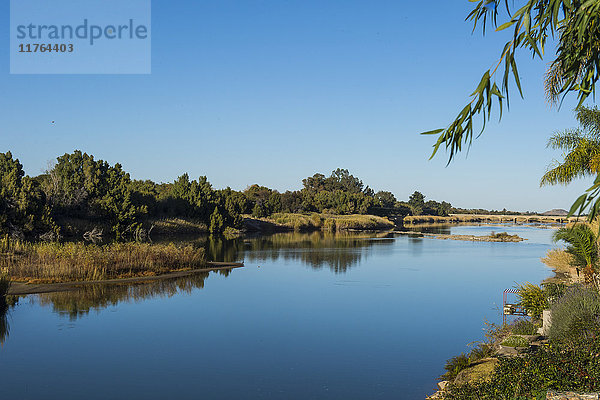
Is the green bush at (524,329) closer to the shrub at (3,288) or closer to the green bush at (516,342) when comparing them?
the green bush at (516,342)

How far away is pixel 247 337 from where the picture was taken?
17.6 m

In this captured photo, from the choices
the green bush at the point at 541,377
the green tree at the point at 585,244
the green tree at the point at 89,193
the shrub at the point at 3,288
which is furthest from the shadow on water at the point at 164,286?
the green bush at the point at 541,377

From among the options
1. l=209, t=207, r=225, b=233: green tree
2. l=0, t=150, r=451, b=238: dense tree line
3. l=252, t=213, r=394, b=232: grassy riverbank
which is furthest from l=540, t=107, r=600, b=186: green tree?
l=252, t=213, r=394, b=232: grassy riverbank

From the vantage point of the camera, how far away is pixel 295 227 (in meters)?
95.1

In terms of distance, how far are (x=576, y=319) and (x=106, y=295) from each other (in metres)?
19.8

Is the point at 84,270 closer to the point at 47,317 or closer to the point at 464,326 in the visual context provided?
the point at 47,317

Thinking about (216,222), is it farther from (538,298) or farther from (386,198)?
(386,198)

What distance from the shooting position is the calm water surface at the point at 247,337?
12578 millimetres

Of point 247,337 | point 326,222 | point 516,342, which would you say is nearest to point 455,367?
point 516,342

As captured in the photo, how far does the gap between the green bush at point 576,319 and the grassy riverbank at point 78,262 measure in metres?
22.5

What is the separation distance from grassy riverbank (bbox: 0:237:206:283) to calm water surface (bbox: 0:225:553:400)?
2274 millimetres

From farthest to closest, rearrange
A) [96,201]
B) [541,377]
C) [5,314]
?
1. [96,201]
2. [5,314]
3. [541,377]

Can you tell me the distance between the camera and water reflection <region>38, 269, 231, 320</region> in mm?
21097

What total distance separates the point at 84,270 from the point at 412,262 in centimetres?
2673
